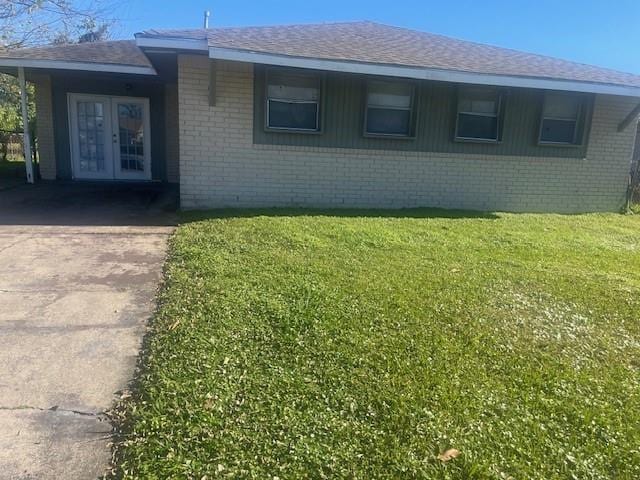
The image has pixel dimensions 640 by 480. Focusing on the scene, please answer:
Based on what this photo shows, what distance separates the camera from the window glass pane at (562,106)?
393 inches

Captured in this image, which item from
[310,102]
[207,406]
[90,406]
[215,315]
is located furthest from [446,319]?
[310,102]

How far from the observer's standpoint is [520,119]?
9875 mm

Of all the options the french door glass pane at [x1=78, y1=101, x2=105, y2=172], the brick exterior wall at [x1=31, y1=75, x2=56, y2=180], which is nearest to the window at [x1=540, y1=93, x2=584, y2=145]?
the french door glass pane at [x1=78, y1=101, x2=105, y2=172]

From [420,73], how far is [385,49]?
4.69ft

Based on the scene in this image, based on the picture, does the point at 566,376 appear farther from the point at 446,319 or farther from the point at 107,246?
the point at 107,246

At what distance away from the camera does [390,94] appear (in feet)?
30.2

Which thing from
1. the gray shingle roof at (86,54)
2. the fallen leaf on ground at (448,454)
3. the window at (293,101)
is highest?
the gray shingle roof at (86,54)

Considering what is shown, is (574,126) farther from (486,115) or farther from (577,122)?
(486,115)

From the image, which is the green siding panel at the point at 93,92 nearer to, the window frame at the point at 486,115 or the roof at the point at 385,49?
the roof at the point at 385,49

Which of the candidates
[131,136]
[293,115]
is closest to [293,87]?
[293,115]

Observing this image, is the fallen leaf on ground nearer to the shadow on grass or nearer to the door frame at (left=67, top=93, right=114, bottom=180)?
the shadow on grass

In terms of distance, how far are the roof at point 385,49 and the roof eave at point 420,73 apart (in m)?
Answer: 0.04

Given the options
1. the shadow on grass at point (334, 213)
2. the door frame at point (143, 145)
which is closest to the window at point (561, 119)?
the shadow on grass at point (334, 213)

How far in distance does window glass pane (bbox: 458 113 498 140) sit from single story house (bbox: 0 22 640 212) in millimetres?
22
